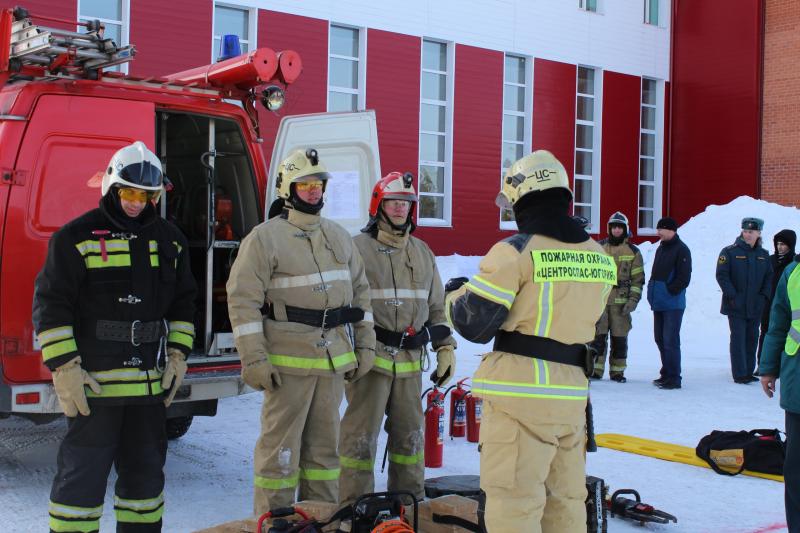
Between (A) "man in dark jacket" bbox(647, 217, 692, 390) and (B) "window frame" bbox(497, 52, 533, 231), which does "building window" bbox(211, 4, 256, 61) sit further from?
(A) "man in dark jacket" bbox(647, 217, 692, 390)

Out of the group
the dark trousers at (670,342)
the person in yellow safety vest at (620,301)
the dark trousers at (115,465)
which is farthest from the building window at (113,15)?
the dark trousers at (115,465)

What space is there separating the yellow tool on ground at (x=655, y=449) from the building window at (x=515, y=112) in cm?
1377

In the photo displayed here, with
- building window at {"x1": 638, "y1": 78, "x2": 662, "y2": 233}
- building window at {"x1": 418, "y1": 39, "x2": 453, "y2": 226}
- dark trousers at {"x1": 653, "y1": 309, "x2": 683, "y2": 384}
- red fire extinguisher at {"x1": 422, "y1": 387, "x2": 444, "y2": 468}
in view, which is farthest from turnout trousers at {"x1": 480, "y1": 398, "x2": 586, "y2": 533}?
building window at {"x1": 638, "y1": 78, "x2": 662, "y2": 233}

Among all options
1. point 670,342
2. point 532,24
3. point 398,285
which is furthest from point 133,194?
point 532,24

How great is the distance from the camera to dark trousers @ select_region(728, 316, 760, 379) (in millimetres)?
10531

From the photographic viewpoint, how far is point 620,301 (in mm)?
10969

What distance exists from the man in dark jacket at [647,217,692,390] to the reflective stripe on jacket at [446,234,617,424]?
6742 millimetres

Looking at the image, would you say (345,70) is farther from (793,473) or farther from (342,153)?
(793,473)

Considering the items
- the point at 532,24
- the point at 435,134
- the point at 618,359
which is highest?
the point at 532,24

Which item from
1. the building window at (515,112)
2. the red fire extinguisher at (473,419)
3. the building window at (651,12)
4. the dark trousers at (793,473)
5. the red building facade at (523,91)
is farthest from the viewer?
the building window at (651,12)

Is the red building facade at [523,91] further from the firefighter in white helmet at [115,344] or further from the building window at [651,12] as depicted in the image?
the firefighter in white helmet at [115,344]

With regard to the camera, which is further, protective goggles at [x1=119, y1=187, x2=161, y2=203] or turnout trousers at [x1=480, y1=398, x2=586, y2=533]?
protective goggles at [x1=119, y1=187, x2=161, y2=203]

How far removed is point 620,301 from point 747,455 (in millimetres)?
4427

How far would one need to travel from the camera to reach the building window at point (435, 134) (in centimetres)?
1989
